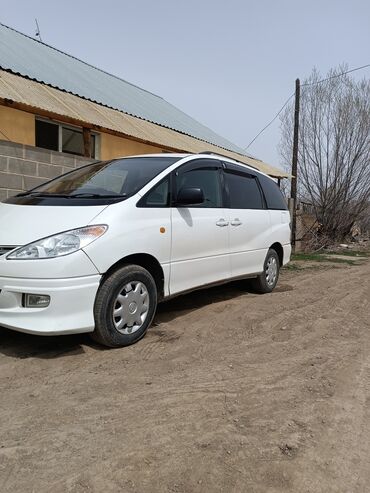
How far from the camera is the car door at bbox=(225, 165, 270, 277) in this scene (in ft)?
17.4

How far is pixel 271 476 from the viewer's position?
6.98 ft

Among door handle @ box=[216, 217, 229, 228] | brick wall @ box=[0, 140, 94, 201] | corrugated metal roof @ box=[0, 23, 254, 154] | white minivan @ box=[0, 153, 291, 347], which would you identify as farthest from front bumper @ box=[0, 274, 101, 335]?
corrugated metal roof @ box=[0, 23, 254, 154]

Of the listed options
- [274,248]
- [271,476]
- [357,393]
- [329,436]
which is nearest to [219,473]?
[271,476]

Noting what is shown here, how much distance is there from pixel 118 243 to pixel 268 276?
127 inches

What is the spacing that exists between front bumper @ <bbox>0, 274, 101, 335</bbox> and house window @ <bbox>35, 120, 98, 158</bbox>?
566cm

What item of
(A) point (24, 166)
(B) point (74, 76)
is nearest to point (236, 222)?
(A) point (24, 166)

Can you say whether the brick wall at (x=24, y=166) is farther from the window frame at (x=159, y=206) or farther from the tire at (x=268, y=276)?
the tire at (x=268, y=276)

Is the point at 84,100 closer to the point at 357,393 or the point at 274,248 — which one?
A: the point at 274,248

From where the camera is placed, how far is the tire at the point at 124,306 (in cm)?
Result: 360

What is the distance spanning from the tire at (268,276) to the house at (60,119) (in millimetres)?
3510

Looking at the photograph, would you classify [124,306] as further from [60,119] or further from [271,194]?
[60,119]

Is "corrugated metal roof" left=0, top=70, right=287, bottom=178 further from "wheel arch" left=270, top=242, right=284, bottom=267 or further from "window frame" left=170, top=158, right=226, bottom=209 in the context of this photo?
"wheel arch" left=270, top=242, right=284, bottom=267

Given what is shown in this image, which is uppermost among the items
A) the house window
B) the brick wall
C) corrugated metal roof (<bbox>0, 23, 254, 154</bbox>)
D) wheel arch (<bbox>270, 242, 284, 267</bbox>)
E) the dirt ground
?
corrugated metal roof (<bbox>0, 23, 254, 154</bbox>)

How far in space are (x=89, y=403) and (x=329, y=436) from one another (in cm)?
148
